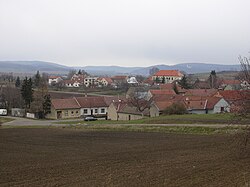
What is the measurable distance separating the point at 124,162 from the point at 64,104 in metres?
56.7

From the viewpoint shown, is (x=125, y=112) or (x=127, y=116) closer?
(x=127, y=116)

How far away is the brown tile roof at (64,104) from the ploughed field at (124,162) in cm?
4149

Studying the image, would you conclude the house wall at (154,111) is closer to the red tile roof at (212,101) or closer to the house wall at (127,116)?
the house wall at (127,116)

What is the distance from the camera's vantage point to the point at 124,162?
22703mm

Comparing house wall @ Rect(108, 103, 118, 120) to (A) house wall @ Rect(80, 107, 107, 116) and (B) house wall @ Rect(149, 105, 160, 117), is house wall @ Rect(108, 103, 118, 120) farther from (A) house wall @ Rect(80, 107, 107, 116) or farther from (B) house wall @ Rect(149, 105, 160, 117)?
(A) house wall @ Rect(80, 107, 107, 116)

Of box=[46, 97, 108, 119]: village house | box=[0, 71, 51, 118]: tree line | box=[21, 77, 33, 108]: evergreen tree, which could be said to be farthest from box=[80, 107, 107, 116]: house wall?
box=[21, 77, 33, 108]: evergreen tree

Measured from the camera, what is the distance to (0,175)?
1941cm

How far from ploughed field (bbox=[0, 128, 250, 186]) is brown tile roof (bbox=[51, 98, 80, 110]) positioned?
41.5m

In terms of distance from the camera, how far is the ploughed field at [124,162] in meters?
17.5

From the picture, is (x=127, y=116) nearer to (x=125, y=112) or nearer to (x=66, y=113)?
(x=125, y=112)

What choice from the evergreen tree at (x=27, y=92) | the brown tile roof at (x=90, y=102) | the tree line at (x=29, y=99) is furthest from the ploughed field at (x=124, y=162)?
the evergreen tree at (x=27, y=92)

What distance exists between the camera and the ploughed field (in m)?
17.5

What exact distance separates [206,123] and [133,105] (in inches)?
1007

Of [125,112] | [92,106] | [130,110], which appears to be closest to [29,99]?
[92,106]
